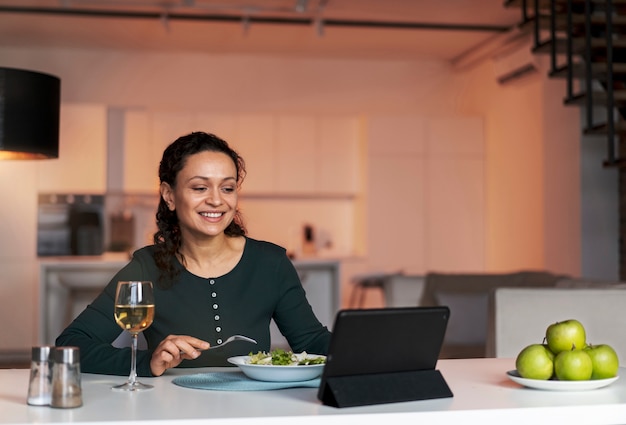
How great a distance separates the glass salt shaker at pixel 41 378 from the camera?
149cm

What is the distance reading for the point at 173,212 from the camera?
250cm

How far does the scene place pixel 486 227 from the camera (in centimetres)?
923

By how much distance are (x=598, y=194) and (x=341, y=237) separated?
9.28 ft

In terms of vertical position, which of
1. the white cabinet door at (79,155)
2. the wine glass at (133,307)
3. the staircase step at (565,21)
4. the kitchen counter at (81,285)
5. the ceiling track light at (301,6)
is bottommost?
the kitchen counter at (81,285)

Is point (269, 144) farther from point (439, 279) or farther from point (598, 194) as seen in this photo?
point (439, 279)

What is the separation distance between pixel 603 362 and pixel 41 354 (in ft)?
3.31

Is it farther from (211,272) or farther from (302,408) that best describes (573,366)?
(211,272)

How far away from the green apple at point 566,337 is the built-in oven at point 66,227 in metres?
7.25

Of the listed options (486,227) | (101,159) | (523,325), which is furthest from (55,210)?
(523,325)

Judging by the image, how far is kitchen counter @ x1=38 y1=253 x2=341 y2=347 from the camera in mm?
6293

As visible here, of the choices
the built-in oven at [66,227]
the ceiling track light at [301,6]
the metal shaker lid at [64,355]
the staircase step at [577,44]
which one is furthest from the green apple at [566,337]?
the built-in oven at [66,227]

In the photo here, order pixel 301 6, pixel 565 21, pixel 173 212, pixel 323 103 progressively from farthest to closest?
pixel 323 103
pixel 301 6
pixel 565 21
pixel 173 212

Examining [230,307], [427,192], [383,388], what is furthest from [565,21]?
[383,388]

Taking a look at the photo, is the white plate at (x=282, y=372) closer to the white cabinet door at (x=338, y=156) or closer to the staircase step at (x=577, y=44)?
the staircase step at (x=577, y=44)
